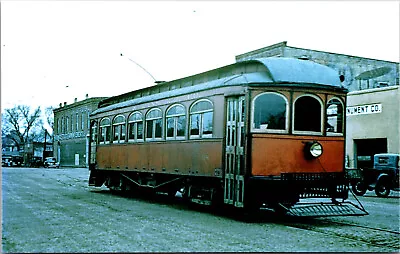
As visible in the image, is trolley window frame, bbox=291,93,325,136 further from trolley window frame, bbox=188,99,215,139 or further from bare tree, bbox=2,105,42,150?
bare tree, bbox=2,105,42,150

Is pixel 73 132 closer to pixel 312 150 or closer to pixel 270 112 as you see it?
pixel 270 112

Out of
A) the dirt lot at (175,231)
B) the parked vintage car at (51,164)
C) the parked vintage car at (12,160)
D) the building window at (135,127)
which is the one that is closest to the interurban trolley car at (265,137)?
the dirt lot at (175,231)

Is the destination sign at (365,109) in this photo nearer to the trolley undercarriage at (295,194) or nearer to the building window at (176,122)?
the building window at (176,122)

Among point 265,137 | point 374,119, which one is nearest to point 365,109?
point 374,119

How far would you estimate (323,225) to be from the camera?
1093 centimetres

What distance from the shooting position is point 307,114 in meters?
11.5

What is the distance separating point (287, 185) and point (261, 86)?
2015 millimetres

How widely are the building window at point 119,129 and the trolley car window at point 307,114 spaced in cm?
757

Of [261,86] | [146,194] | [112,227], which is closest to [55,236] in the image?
[112,227]

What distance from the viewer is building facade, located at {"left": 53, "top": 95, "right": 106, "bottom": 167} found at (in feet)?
189

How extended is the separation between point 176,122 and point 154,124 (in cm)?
146

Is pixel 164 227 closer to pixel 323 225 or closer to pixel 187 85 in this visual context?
pixel 323 225

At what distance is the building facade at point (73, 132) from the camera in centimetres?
5747

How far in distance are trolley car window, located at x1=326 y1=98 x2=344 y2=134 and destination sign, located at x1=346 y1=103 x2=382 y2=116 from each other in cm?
1738
